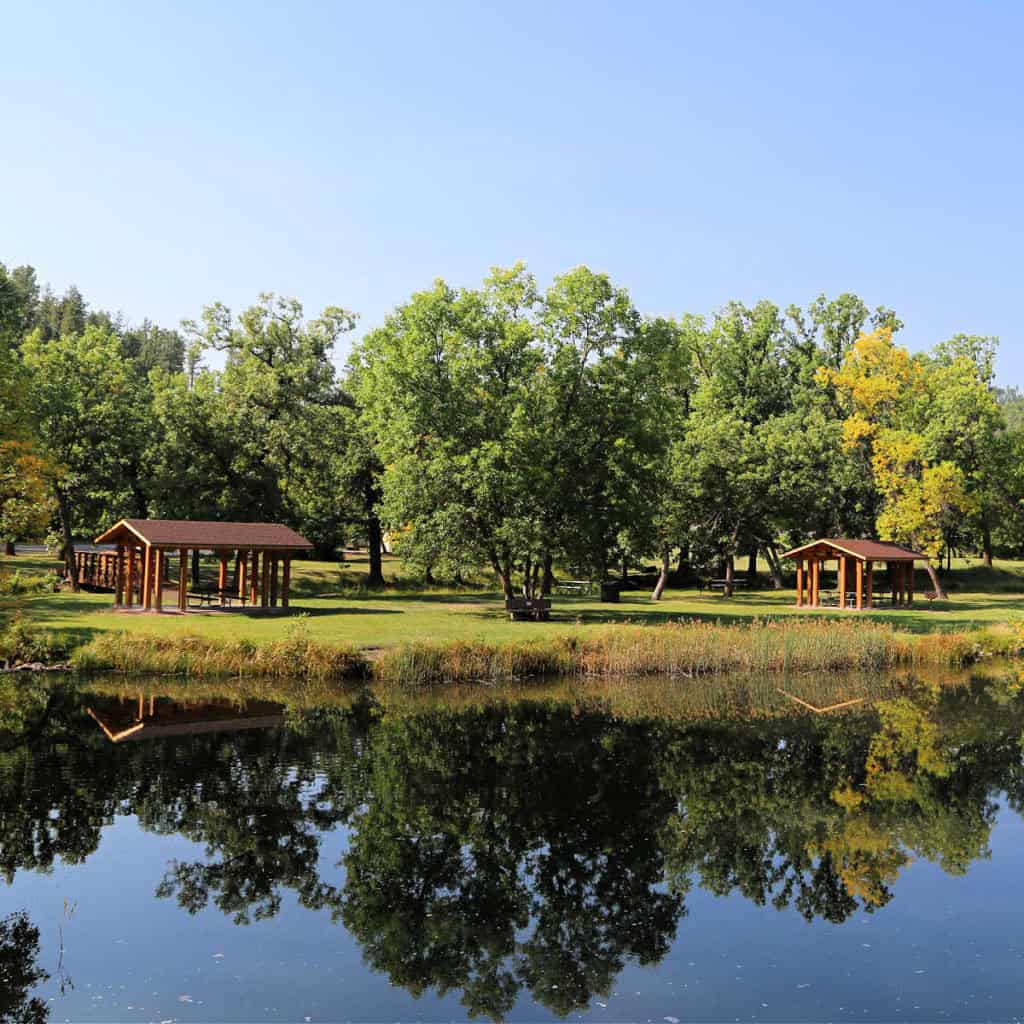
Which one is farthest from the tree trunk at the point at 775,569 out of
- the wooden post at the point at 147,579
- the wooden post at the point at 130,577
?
the wooden post at the point at 130,577

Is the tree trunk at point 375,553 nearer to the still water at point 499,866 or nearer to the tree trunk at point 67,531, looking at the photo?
the tree trunk at point 67,531

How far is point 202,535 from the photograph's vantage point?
39.2 metres

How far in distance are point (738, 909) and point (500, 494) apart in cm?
2660

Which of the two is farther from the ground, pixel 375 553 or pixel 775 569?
pixel 375 553

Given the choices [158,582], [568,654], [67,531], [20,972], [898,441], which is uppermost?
[898,441]

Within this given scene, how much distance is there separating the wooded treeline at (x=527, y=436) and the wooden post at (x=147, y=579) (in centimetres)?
416

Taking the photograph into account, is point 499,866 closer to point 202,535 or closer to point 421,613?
point 421,613

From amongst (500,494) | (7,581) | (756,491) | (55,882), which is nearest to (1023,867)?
(55,882)

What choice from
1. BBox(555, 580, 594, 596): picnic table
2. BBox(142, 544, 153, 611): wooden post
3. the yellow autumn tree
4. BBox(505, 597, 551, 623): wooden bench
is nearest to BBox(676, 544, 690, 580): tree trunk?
BBox(555, 580, 594, 596): picnic table

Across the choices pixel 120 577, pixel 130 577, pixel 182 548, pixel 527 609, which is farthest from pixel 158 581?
pixel 527 609

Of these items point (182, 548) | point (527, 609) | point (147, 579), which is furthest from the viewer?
point (527, 609)

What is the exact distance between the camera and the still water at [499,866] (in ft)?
32.2

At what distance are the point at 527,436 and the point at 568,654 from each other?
11.6 m

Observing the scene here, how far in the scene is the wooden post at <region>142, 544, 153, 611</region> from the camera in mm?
38812
